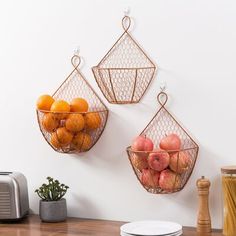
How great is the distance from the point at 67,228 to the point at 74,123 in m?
0.35

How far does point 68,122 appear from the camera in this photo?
2045 millimetres

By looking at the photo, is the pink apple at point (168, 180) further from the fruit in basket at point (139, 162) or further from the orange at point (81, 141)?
the orange at point (81, 141)

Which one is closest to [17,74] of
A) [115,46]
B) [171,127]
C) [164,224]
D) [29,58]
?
[29,58]

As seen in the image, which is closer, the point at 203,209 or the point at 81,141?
the point at 203,209

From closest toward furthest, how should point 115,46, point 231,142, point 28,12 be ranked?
1. point 231,142
2. point 115,46
3. point 28,12

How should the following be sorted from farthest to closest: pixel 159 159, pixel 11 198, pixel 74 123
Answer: pixel 11 198 < pixel 74 123 < pixel 159 159

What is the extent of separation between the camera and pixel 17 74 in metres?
2.29

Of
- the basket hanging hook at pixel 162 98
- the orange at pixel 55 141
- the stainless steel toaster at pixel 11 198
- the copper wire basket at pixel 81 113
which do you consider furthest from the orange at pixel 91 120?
the stainless steel toaster at pixel 11 198

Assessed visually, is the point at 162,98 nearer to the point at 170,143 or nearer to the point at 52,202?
the point at 170,143

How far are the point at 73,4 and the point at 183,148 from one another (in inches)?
24.8

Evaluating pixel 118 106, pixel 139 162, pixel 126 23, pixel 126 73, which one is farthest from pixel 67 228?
pixel 126 23

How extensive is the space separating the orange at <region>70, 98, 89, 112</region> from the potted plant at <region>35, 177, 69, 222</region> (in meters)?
0.27

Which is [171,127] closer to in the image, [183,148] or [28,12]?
[183,148]

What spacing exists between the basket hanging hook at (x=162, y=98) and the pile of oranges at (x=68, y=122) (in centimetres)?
22
